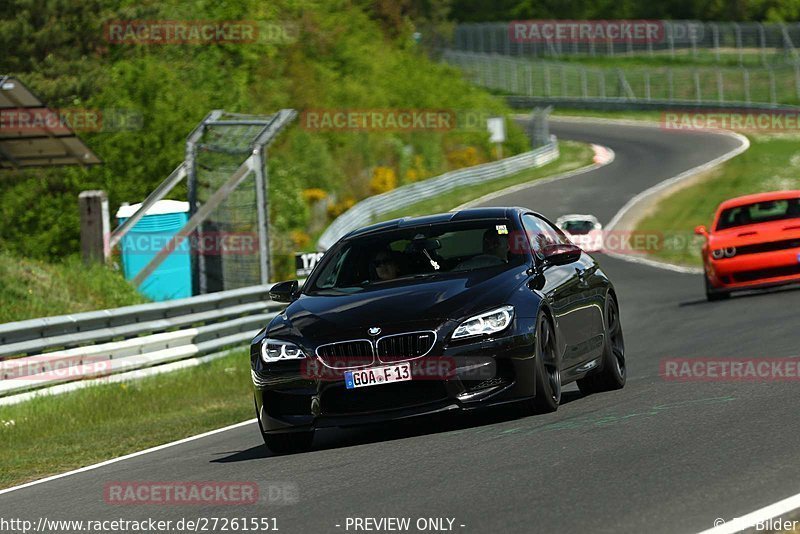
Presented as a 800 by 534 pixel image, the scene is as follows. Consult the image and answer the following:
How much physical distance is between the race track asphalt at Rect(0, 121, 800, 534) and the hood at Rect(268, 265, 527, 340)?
75 centimetres

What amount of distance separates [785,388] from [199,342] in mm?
8732

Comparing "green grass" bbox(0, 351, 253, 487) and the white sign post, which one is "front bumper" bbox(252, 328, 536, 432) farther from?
the white sign post

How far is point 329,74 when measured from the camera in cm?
6106

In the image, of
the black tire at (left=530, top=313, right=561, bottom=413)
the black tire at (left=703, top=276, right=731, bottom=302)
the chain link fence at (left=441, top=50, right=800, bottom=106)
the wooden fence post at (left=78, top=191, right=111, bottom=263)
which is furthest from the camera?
the chain link fence at (left=441, top=50, right=800, bottom=106)

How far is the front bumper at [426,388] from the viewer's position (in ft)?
30.6

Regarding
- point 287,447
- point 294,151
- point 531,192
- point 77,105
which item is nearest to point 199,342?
point 287,447

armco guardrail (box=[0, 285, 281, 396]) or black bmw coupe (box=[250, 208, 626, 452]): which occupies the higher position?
black bmw coupe (box=[250, 208, 626, 452])

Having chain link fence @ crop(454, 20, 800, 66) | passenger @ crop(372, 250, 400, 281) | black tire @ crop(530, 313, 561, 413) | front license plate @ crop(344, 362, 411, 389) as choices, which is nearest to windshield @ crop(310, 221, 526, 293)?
passenger @ crop(372, 250, 400, 281)

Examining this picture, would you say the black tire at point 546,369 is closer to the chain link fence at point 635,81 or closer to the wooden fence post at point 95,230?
the wooden fence post at point 95,230

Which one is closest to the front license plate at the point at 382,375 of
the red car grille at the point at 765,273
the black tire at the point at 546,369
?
the black tire at the point at 546,369

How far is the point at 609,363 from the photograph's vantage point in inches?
453

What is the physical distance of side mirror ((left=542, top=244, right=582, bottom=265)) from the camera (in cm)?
1045

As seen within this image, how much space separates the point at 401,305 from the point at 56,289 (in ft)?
35.4

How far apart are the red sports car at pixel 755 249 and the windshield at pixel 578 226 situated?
1487cm
